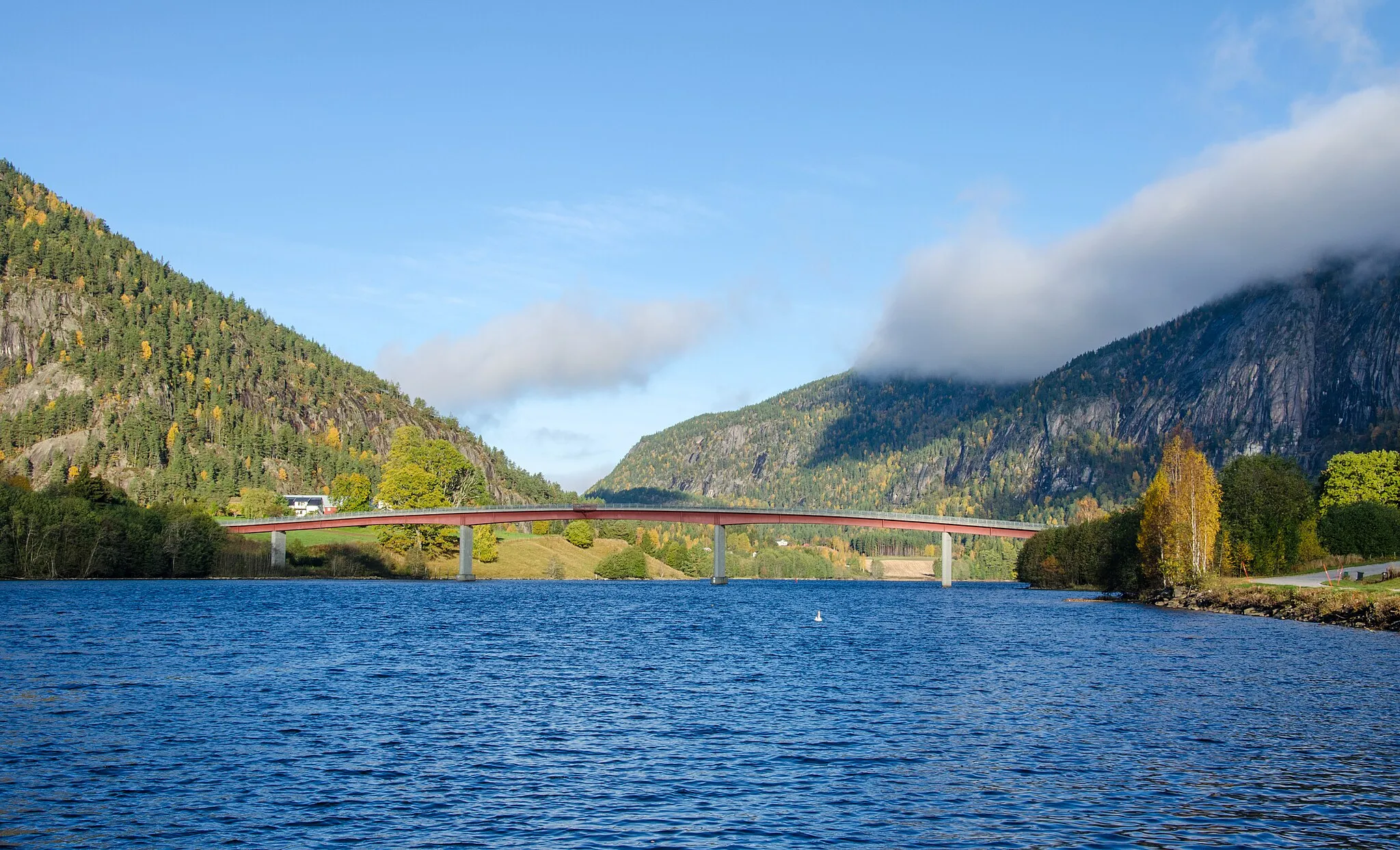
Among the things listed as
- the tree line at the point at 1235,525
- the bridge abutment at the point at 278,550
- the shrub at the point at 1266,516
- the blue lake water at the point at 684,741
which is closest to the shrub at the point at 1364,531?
the tree line at the point at 1235,525

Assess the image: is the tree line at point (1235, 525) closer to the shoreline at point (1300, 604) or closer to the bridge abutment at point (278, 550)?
the shoreline at point (1300, 604)

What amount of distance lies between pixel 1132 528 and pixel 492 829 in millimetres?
142529

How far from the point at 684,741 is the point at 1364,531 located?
13139 centimetres

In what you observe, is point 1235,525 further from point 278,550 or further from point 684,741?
point 278,550

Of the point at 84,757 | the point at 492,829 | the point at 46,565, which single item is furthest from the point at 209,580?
the point at 492,829

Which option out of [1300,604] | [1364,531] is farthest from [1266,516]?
[1300,604]

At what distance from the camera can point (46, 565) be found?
141 metres

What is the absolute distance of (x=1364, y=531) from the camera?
140 metres

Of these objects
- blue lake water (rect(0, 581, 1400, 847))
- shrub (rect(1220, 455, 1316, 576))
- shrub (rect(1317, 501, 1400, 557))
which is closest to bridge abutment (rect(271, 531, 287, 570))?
blue lake water (rect(0, 581, 1400, 847))

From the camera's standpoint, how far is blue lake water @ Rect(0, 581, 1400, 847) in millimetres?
27219

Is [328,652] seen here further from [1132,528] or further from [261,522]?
[261,522]

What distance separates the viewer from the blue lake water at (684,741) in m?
27.2

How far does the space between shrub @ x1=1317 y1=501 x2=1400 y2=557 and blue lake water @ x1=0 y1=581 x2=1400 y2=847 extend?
7194cm

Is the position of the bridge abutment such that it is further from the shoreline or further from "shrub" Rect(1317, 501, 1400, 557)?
"shrub" Rect(1317, 501, 1400, 557)
